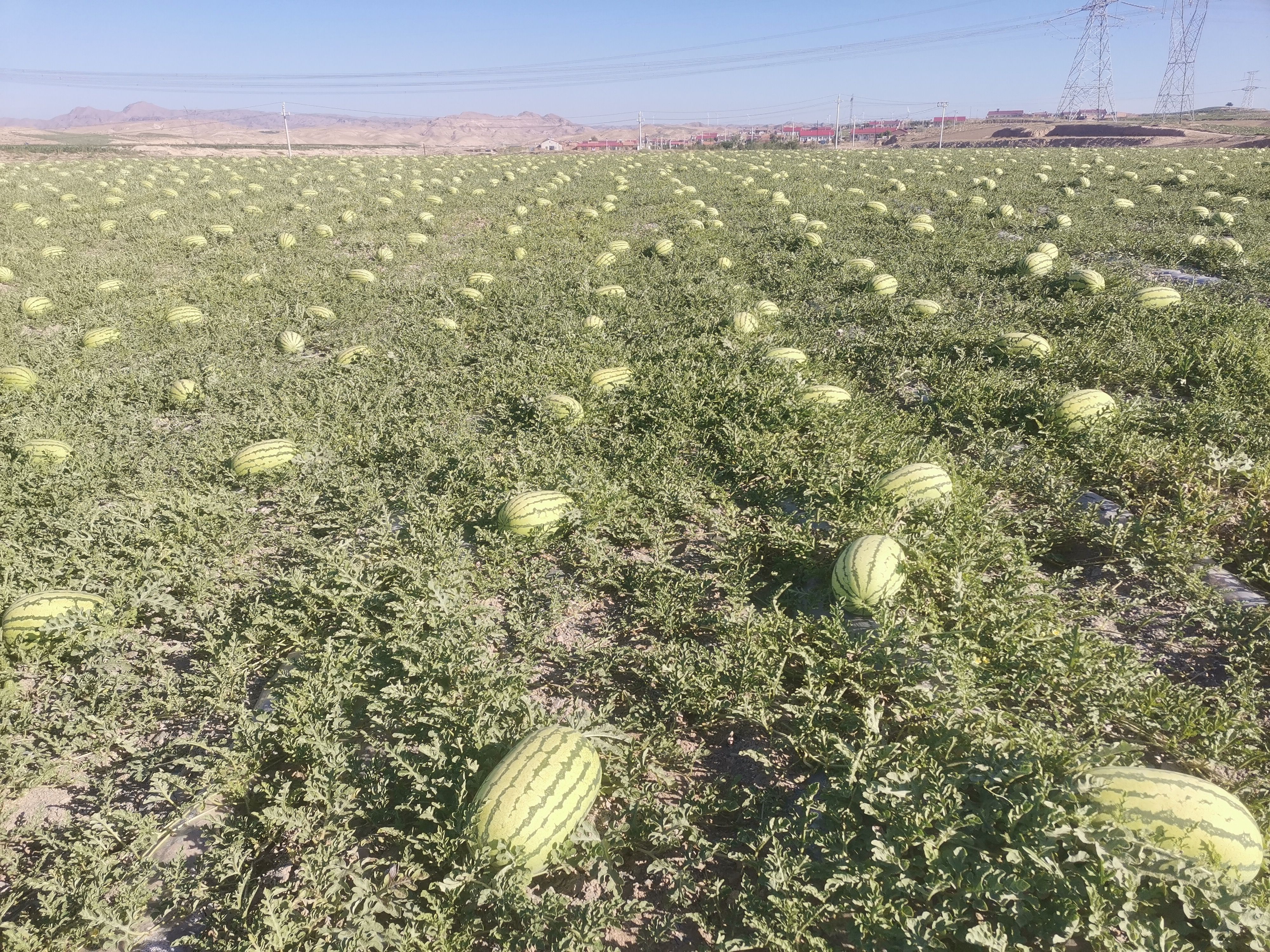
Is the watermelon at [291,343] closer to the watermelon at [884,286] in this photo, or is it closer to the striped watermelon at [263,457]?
the striped watermelon at [263,457]

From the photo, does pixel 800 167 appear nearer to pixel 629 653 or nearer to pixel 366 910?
pixel 629 653

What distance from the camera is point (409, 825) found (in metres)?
2.70

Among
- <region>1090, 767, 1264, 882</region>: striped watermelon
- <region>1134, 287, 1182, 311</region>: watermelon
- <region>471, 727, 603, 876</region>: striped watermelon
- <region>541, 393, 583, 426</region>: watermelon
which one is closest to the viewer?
<region>1090, 767, 1264, 882</region>: striped watermelon

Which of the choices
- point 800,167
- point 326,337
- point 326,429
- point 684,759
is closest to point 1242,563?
point 684,759

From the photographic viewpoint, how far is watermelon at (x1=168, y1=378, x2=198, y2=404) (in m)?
6.50

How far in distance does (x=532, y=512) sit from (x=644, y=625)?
Result: 1.19 meters

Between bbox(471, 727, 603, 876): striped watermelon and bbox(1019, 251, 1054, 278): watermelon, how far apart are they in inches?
396

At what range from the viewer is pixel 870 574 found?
358cm

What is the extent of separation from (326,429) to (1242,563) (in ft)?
24.3

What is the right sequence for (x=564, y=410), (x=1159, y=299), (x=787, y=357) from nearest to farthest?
(x=564, y=410) → (x=787, y=357) → (x=1159, y=299)

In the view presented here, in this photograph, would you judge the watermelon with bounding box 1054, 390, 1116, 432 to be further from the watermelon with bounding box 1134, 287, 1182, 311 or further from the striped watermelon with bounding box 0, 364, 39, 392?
the striped watermelon with bounding box 0, 364, 39, 392

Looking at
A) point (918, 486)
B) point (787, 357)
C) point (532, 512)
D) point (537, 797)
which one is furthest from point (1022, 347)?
point (537, 797)

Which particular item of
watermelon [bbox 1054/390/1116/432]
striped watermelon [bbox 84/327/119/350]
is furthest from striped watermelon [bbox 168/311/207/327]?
watermelon [bbox 1054/390/1116/432]

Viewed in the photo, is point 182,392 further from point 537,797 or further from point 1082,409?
point 1082,409
